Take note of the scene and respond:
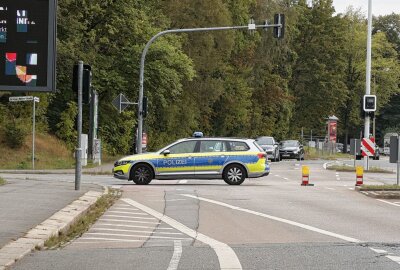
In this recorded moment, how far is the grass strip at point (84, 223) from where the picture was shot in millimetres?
10445

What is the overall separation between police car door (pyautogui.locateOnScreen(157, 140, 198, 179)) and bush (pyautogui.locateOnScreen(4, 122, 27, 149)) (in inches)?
570

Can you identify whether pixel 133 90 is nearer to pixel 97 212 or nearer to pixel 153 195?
pixel 153 195

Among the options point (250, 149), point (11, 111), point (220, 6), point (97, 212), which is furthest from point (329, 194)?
point (220, 6)

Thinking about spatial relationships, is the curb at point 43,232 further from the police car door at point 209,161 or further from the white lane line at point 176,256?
the police car door at point 209,161

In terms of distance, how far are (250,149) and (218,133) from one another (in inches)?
1534

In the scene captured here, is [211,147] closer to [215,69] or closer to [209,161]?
[209,161]

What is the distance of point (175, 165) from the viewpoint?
23031 millimetres

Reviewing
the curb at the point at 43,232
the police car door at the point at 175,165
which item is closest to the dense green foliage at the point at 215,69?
the police car door at the point at 175,165

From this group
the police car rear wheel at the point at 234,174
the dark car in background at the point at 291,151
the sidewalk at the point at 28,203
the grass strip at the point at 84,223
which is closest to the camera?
the grass strip at the point at 84,223

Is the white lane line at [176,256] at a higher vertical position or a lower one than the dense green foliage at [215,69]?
lower

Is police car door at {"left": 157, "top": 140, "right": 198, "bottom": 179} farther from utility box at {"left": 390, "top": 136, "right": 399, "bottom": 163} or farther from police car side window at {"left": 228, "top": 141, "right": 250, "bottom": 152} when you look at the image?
utility box at {"left": 390, "top": 136, "right": 399, "bottom": 163}

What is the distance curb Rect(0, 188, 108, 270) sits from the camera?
29.0 ft

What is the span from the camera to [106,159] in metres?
41.8

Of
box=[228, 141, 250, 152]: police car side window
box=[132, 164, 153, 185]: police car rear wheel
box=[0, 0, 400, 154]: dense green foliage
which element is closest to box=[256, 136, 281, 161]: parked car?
box=[0, 0, 400, 154]: dense green foliage
